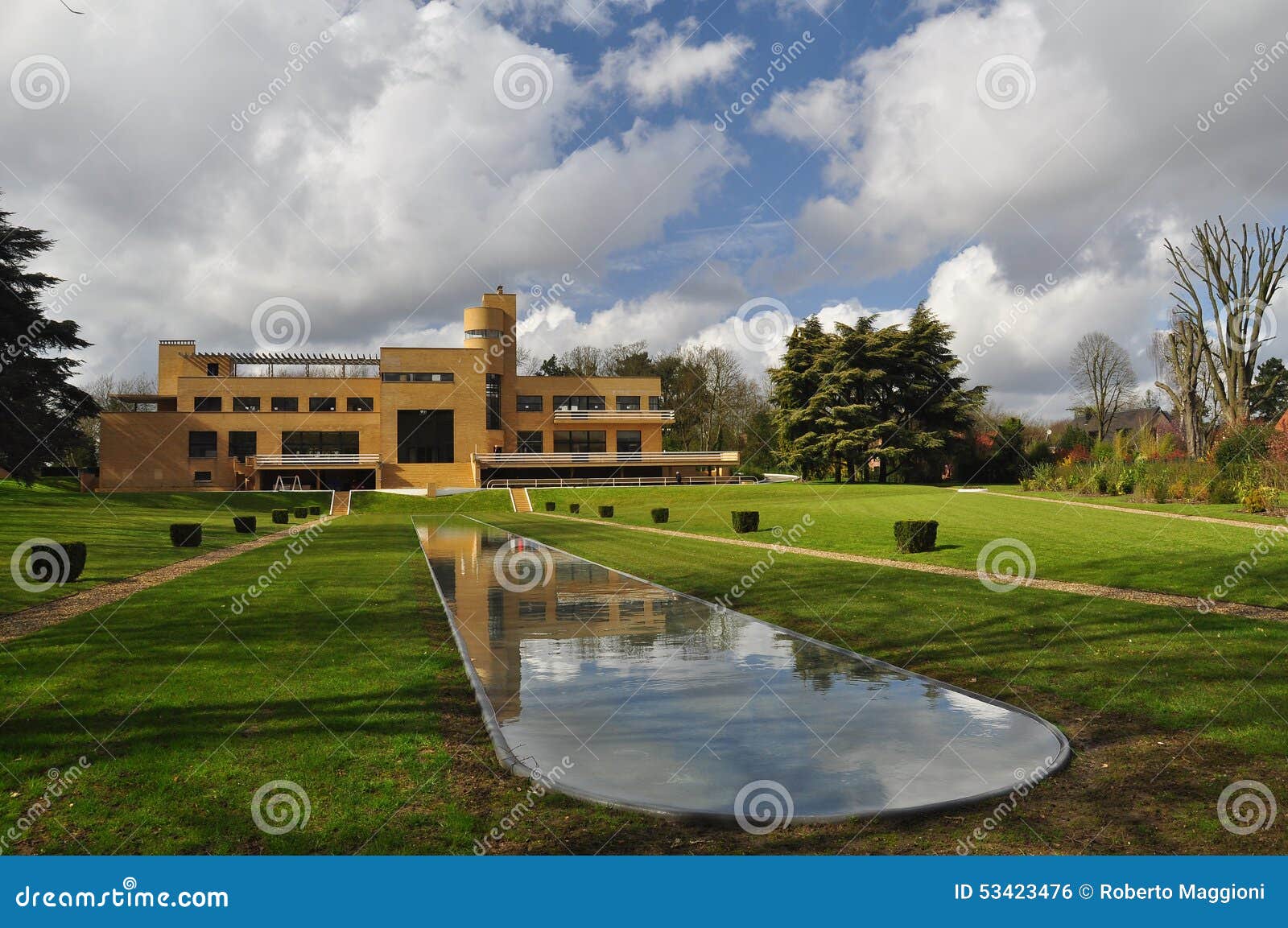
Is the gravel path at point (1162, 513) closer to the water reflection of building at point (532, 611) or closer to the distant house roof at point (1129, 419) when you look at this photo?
the water reflection of building at point (532, 611)

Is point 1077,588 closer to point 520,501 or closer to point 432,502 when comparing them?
point 520,501

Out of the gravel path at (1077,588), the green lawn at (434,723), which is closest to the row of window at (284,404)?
the gravel path at (1077,588)

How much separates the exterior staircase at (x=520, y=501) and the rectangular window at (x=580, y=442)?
14456mm

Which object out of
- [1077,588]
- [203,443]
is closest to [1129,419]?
[1077,588]

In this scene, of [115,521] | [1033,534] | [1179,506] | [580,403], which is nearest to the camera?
[1033,534]

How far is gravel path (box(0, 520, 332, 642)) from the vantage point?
10.9 metres

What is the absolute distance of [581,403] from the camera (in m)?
72.2

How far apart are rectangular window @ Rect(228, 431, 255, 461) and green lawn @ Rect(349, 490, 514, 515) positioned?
13.3 metres

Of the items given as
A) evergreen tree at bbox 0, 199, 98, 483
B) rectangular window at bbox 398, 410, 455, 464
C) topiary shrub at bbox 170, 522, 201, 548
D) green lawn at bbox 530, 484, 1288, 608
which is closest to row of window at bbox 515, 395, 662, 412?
rectangular window at bbox 398, 410, 455, 464

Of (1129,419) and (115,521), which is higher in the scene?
(1129,419)

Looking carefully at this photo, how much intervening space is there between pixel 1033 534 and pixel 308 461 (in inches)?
2093

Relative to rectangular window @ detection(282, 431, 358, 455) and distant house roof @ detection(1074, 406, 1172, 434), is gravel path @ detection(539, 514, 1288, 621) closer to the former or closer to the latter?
rectangular window @ detection(282, 431, 358, 455)

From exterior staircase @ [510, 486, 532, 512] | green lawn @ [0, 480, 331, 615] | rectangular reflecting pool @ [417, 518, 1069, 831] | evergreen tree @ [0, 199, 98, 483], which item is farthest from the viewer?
exterior staircase @ [510, 486, 532, 512]

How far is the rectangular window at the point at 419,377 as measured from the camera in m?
65.6
